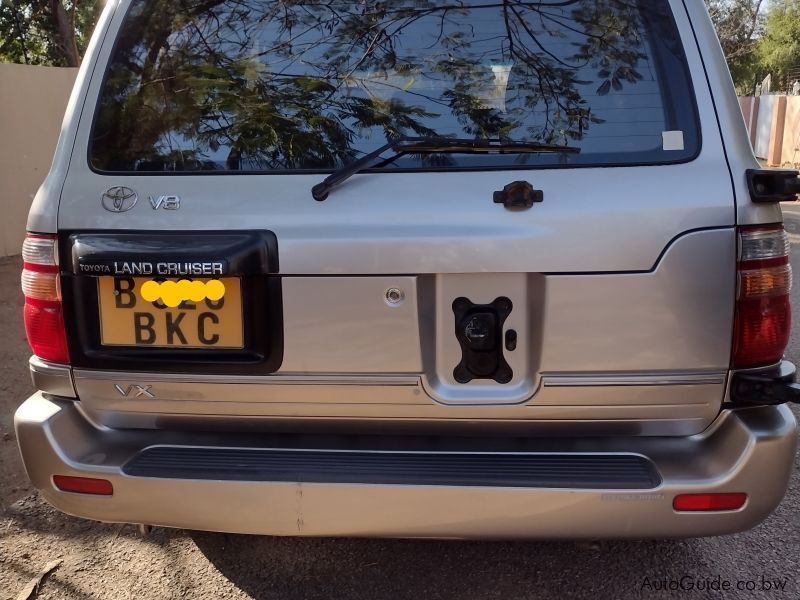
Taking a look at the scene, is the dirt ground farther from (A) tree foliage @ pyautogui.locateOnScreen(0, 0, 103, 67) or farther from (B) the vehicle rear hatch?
(A) tree foliage @ pyautogui.locateOnScreen(0, 0, 103, 67)

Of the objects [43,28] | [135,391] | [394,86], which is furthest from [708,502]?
[43,28]

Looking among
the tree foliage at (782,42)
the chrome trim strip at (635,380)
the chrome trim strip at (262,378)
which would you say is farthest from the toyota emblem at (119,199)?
the tree foliage at (782,42)

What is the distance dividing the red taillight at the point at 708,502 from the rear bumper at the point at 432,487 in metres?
0.02

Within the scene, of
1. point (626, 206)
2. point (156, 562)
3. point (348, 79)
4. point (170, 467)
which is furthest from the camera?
point (156, 562)

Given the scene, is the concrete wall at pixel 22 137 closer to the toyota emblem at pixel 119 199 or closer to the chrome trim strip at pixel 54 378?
the chrome trim strip at pixel 54 378

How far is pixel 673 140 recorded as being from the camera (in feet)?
6.62

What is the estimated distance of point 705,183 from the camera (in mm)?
1951

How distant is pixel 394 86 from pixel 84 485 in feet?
4.82

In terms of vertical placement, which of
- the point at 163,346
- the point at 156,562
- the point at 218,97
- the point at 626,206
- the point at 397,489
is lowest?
the point at 156,562

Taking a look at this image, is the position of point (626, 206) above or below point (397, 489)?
above

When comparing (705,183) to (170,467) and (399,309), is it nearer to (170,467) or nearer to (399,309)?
(399,309)

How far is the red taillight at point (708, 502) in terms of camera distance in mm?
1941

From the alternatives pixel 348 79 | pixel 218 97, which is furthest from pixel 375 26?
pixel 218 97

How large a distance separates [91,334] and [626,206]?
5.01ft
